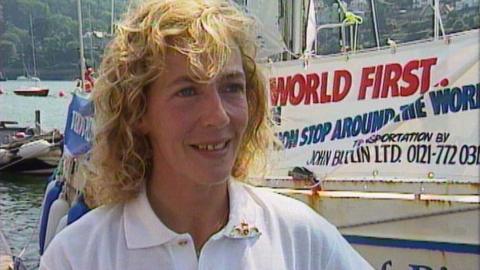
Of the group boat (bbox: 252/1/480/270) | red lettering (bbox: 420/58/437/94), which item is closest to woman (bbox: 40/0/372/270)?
boat (bbox: 252/1/480/270)

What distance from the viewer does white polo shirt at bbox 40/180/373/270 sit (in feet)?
6.12

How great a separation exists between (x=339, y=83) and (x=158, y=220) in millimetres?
4677

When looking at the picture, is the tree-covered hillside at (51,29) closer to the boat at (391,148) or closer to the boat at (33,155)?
the boat at (33,155)

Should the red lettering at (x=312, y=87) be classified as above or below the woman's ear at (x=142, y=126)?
below

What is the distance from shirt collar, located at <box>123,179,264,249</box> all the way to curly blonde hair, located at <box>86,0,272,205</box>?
0.15 feet

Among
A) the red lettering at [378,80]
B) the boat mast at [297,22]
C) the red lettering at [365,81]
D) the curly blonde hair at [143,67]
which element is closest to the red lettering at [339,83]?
the red lettering at [365,81]

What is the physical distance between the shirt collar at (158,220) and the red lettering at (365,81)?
14.2 feet

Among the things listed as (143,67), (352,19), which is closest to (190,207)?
(143,67)

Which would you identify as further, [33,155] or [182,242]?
[33,155]

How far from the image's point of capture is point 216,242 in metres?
1.89

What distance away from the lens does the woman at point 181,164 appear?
1.84 meters

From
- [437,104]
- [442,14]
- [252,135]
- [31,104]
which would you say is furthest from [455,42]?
[31,104]

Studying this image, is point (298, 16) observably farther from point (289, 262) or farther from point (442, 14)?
point (289, 262)

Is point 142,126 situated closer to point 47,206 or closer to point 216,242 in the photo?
point 216,242
